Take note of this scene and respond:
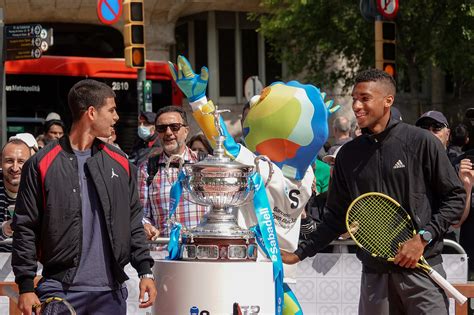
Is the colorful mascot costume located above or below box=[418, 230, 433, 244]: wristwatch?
above

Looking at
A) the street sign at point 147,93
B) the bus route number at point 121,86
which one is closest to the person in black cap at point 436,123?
the street sign at point 147,93

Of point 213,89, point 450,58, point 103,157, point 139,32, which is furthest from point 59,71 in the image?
point 103,157

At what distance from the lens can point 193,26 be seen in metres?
36.8

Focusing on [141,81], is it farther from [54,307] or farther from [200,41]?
[200,41]

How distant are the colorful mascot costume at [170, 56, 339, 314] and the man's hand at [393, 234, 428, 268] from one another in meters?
1.05

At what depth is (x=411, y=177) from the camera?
6.69 meters

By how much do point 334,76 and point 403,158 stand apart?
23.8m

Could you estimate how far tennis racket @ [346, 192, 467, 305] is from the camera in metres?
6.59

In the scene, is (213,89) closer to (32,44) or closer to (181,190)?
(32,44)

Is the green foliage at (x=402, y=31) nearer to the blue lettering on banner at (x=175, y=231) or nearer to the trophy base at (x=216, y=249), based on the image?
the blue lettering on banner at (x=175, y=231)

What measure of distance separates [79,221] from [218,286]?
814 mm

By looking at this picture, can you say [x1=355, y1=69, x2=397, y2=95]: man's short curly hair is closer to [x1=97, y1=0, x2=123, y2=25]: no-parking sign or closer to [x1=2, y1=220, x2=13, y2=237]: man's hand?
[x1=2, y1=220, x2=13, y2=237]: man's hand

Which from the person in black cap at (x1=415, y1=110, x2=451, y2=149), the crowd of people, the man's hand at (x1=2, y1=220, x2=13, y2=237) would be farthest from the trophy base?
the person in black cap at (x1=415, y1=110, x2=451, y2=149)

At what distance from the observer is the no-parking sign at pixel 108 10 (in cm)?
1997
